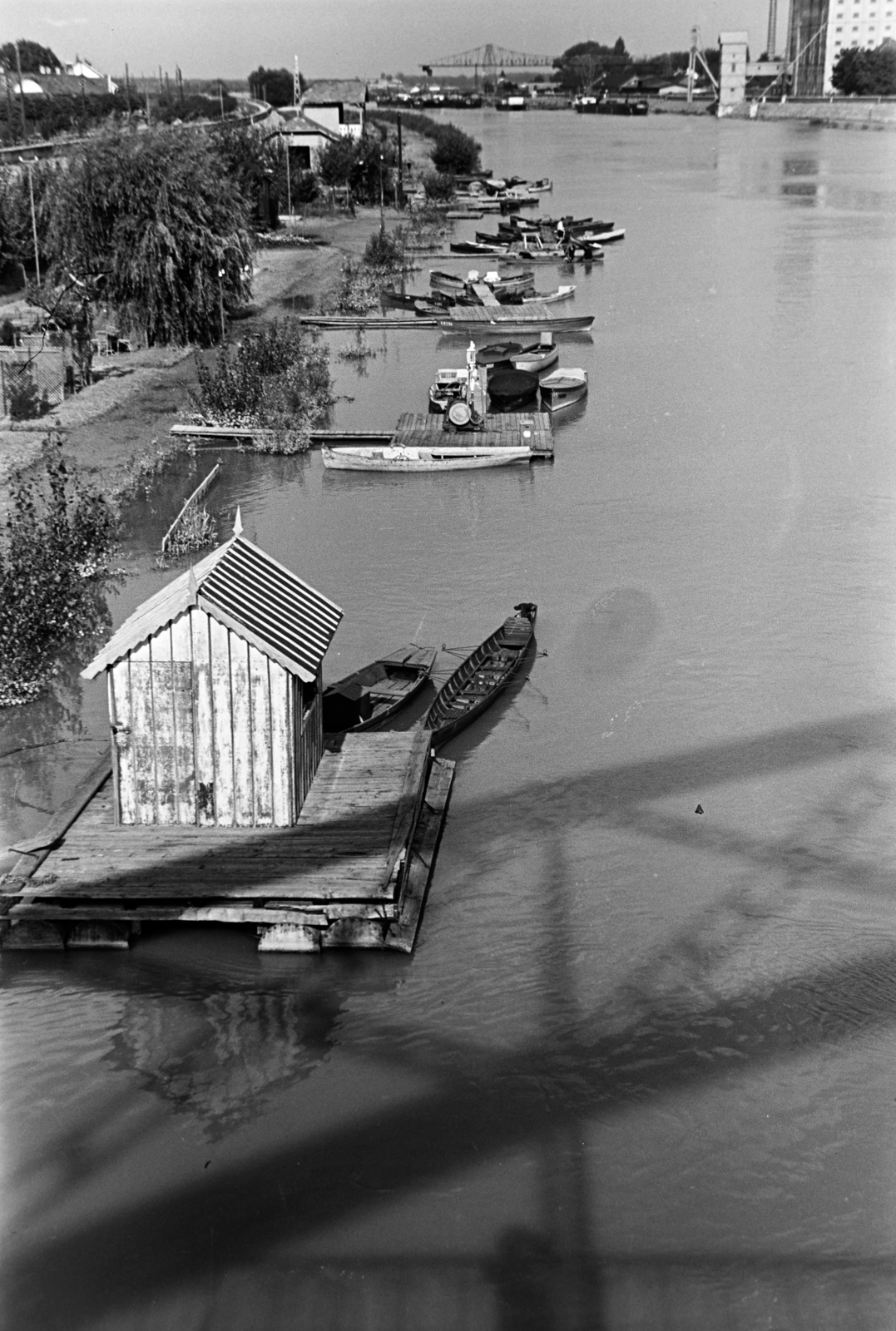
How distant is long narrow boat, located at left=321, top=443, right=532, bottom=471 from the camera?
2809 cm

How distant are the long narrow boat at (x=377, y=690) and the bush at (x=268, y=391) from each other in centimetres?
1318

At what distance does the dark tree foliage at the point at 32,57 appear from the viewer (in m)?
135

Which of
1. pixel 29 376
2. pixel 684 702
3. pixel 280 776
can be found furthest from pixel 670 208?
pixel 280 776

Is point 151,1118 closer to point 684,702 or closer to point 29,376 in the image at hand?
point 684,702

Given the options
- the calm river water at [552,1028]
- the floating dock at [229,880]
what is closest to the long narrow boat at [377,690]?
the calm river water at [552,1028]

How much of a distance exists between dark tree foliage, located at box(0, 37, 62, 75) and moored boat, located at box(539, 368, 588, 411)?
113 meters

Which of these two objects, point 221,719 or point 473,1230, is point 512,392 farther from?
point 473,1230

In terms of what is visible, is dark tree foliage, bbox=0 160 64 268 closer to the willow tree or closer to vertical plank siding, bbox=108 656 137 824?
the willow tree

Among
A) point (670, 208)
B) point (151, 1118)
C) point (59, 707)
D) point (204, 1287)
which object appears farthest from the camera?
point (670, 208)

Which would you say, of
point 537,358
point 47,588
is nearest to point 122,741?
point 47,588

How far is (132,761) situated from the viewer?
486 inches

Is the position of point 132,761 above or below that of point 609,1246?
above

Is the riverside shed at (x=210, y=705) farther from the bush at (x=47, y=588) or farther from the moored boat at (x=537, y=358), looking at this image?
the moored boat at (x=537, y=358)

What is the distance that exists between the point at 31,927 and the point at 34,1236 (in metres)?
3.14
